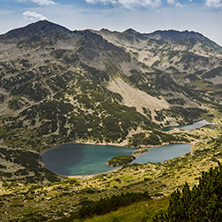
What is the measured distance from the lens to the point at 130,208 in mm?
49062

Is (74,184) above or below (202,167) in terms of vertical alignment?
below

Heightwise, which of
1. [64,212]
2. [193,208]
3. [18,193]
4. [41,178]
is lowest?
[41,178]

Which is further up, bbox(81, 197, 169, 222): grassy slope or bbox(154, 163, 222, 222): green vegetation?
bbox(154, 163, 222, 222): green vegetation

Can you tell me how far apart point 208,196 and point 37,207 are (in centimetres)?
7574

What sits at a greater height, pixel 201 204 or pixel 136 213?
pixel 201 204

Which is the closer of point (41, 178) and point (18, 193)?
point (18, 193)

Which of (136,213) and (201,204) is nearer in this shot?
(201,204)

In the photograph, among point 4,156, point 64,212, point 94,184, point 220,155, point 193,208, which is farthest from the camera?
point 4,156

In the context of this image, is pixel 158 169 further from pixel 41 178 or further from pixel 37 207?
pixel 37 207

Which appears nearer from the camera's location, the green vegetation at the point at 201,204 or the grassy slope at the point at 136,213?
the green vegetation at the point at 201,204

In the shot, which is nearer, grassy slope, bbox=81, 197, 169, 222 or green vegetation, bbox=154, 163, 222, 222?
green vegetation, bbox=154, 163, 222, 222

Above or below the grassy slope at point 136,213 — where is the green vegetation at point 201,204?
above

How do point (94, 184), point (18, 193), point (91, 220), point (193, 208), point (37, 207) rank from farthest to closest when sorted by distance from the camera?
1. point (94, 184)
2. point (18, 193)
3. point (37, 207)
4. point (91, 220)
5. point (193, 208)

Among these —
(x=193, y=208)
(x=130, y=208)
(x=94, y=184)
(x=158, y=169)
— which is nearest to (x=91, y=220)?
(x=130, y=208)
